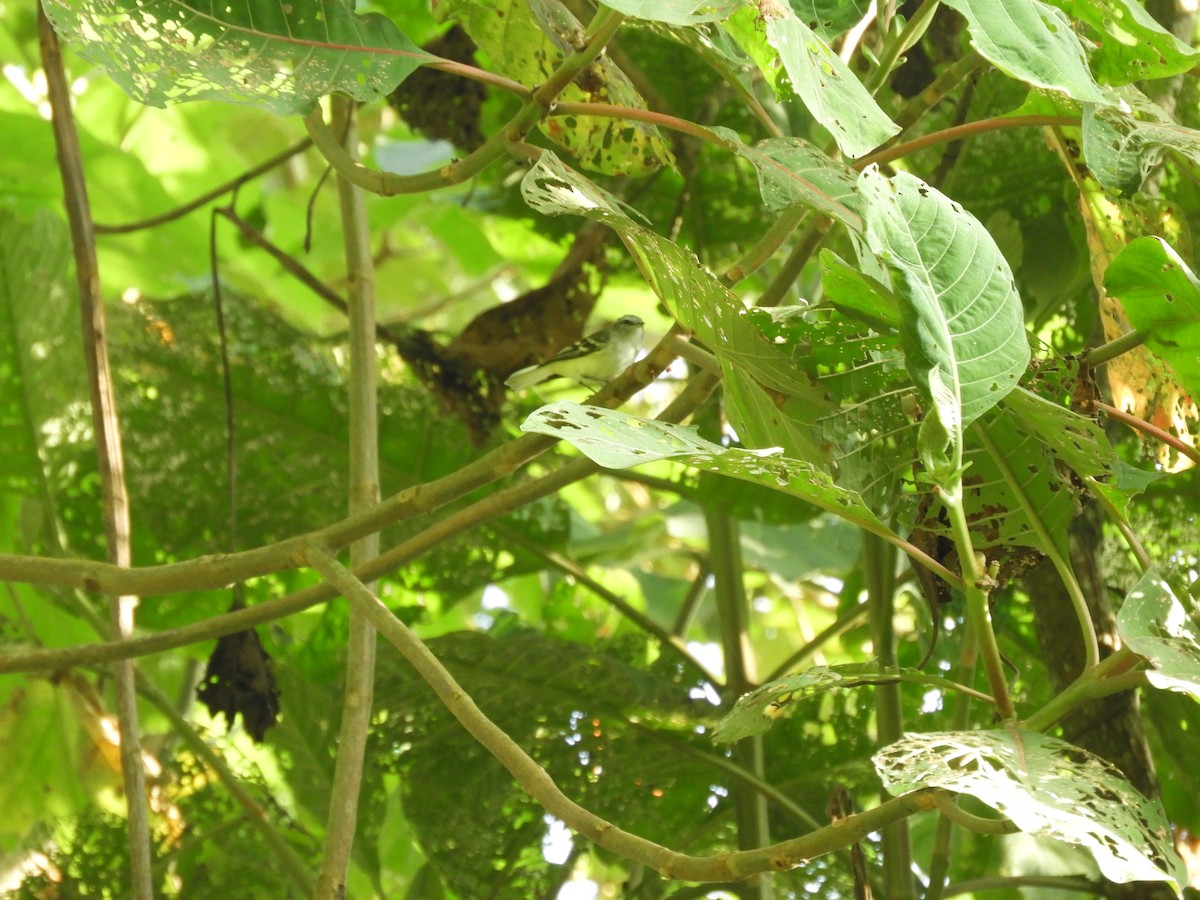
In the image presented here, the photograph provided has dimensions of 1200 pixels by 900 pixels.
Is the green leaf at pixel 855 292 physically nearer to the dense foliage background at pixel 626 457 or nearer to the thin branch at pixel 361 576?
the dense foliage background at pixel 626 457

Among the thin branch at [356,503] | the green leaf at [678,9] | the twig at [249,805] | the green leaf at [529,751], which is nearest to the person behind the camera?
the green leaf at [678,9]

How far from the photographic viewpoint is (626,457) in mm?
445

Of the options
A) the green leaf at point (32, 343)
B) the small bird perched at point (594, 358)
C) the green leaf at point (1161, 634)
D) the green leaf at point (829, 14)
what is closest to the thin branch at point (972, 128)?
the green leaf at point (829, 14)

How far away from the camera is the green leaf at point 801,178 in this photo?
0.65 metres

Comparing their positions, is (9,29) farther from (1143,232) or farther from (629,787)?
(1143,232)

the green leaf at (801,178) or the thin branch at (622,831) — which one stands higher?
the green leaf at (801,178)

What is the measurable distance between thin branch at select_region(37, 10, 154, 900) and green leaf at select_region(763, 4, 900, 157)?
65 cm

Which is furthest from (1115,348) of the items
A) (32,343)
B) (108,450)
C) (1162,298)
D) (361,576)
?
(32,343)

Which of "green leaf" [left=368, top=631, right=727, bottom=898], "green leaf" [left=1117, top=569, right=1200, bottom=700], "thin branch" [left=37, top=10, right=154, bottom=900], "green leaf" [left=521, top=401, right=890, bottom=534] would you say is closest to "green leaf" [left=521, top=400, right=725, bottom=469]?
"green leaf" [left=521, top=401, right=890, bottom=534]

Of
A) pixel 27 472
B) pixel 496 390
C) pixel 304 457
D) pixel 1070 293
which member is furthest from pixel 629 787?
pixel 27 472

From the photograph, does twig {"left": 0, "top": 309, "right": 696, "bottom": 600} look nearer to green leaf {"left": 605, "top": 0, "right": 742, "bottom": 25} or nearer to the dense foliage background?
the dense foliage background

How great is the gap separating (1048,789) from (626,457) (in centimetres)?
21

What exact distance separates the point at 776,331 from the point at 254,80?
0.34 m

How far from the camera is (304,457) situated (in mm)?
1421
